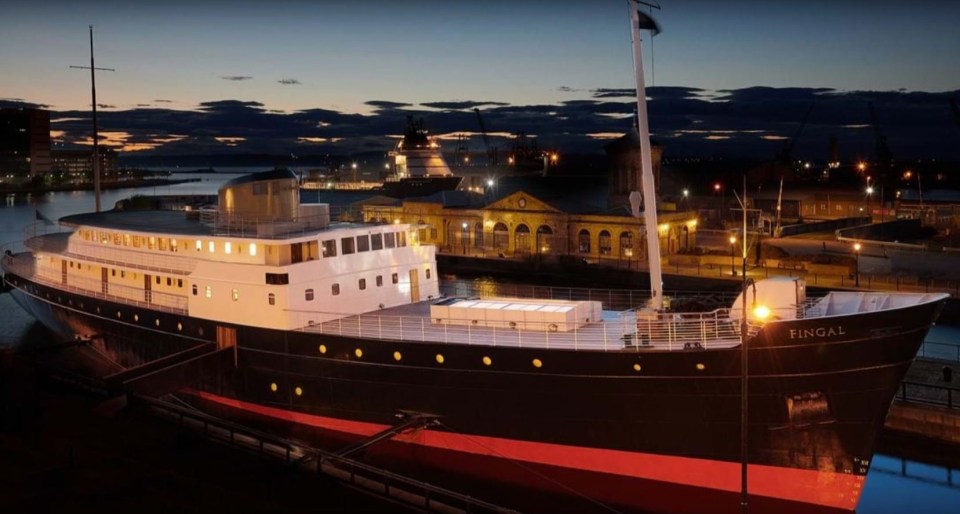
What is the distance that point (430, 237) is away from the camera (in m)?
68.1

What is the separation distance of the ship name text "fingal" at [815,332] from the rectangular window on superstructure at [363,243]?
1129 centimetres

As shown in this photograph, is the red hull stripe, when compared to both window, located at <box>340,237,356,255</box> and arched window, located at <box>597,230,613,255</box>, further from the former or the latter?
arched window, located at <box>597,230,613,255</box>

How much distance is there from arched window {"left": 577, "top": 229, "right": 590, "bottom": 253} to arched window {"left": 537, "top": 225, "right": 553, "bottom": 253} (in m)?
2.16

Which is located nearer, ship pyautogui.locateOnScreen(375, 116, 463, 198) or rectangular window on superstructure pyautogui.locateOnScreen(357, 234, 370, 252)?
rectangular window on superstructure pyautogui.locateOnScreen(357, 234, 370, 252)

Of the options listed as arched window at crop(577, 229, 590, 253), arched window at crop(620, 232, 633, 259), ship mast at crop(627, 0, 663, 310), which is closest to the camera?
ship mast at crop(627, 0, 663, 310)

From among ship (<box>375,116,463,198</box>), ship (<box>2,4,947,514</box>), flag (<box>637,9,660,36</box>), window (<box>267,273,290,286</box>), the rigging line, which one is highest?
ship (<box>375,116,463,198</box>)

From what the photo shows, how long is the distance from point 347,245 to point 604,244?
38063mm

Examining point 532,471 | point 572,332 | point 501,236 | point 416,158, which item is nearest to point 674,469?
point 532,471

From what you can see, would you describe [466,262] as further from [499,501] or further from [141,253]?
[499,501]

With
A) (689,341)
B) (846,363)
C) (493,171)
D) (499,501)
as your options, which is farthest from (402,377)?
(493,171)

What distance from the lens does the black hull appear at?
1633 centimetres

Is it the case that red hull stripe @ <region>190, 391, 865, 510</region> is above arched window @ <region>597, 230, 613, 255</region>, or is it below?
below

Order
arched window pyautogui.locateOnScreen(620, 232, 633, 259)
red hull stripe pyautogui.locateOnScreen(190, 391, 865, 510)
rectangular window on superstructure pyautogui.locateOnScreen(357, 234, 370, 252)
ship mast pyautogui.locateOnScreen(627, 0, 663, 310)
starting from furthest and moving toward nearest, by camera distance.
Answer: arched window pyautogui.locateOnScreen(620, 232, 633, 259)
rectangular window on superstructure pyautogui.locateOnScreen(357, 234, 370, 252)
ship mast pyautogui.locateOnScreen(627, 0, 663, 310)
red hull stripe pyautogui.locateOnScreen(190, 391, 865, 510)

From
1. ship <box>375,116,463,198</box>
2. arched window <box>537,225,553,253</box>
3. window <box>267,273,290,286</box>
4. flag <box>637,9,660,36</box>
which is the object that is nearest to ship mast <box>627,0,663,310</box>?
flag <box>637,9,660,36</box>
